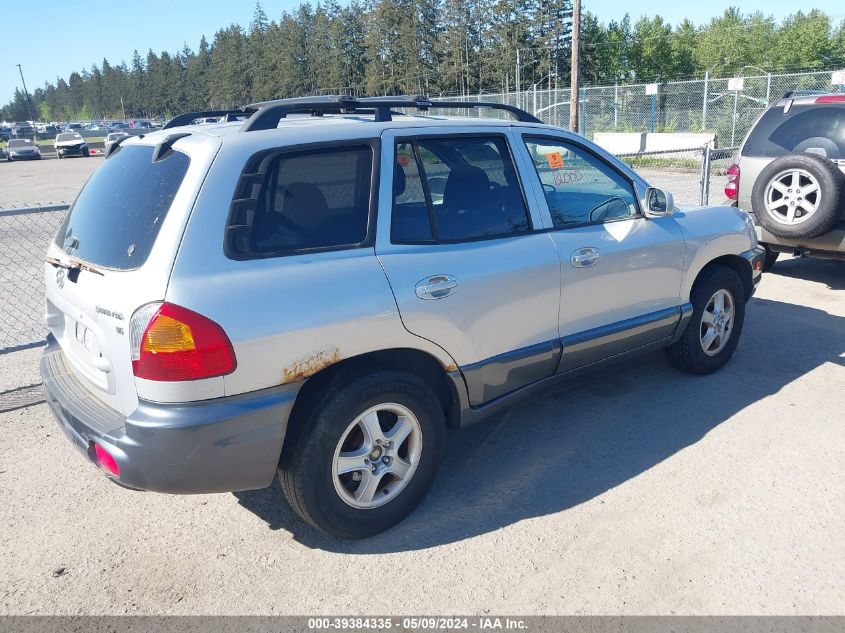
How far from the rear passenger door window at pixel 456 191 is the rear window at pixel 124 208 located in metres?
0.99

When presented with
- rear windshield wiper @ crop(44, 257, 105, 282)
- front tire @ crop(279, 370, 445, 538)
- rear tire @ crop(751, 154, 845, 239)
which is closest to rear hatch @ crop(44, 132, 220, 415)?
rear windshield wiper @ crop(44, 257, 105, 282)

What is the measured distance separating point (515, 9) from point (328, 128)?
73118mm

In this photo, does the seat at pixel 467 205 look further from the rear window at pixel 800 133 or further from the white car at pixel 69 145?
the white car at pixel 69 145

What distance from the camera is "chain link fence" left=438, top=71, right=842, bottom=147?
73.8ft

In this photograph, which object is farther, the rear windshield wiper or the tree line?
the tree line

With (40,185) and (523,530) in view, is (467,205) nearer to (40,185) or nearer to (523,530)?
(523,530)

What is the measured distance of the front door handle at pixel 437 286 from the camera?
3074mm

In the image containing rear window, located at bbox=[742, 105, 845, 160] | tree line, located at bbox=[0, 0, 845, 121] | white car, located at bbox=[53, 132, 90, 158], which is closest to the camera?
rear window, located at bbox=[742, 105, 845, 160]

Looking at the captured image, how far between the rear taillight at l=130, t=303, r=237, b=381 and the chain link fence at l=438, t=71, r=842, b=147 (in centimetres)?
2283

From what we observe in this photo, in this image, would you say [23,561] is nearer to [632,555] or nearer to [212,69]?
[632,555]

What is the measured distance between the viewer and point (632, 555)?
118 inches

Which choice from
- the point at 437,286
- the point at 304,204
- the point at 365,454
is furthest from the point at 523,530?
the point at 304,204

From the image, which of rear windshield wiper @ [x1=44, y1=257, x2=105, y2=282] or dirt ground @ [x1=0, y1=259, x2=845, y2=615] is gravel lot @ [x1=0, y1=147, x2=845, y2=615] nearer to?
dirt ground @ [x1=0, y1=259, x2=845, y2=615]

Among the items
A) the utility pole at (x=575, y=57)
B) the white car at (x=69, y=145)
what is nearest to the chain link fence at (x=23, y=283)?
the utility pole at (x=575, y=57)
